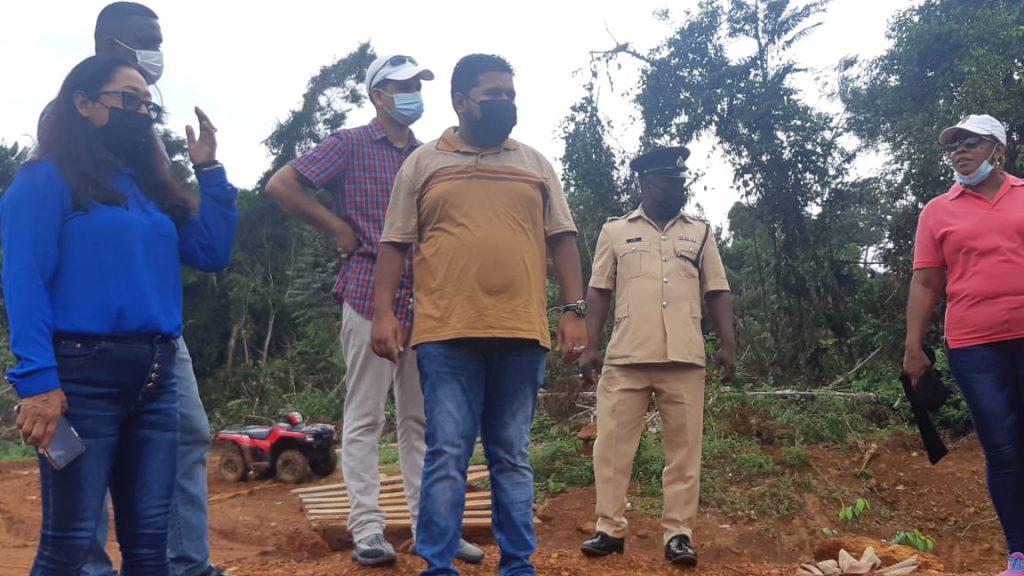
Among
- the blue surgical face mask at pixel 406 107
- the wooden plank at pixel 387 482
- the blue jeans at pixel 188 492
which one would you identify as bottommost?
the wooden plank at pixel 387 482

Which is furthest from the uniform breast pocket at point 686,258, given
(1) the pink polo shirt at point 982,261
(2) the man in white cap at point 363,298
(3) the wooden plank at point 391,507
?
(3) the wooden plank at point 391,507

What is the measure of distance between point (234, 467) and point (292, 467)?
81cm

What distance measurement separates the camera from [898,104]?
40.7ft

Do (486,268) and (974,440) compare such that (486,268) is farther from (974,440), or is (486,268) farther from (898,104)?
(898,104)

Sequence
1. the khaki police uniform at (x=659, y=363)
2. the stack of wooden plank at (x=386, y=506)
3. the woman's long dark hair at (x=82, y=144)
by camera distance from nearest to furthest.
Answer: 1. the woman's long dark hair at (x=82, y=144)
2. the khaki police uniform at (x=659, y=363)
3. the stack of wooden plank at (x=386, y=506)

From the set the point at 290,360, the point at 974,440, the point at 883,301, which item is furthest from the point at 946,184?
the point at 290,360

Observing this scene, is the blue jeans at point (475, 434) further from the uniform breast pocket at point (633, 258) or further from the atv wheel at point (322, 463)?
the atv wheel at point (322, 463)

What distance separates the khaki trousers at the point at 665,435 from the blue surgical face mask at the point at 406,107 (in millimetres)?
1653

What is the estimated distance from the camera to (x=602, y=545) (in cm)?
426

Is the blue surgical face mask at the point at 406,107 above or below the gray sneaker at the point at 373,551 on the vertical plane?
above

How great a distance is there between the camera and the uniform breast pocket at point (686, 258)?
4520mm

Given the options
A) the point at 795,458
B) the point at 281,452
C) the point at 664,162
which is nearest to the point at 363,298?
the point at 664,162

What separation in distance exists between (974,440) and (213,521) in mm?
6783

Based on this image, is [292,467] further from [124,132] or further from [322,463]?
[124,132]
